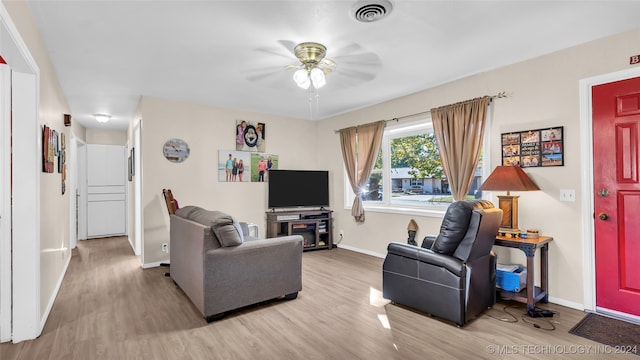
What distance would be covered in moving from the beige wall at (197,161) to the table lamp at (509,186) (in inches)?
145

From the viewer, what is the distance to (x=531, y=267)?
9.17 ft

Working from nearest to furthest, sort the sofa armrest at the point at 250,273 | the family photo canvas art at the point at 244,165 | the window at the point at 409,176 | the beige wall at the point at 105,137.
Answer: the sofa armrest at the point at 250,273 → the window at the point at 409,176 → the family photo canvas art at the point at 244,165 → the beige wall at the point at 105,137

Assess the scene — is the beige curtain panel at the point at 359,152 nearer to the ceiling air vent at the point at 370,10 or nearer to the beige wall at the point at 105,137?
the ceiling air vent at the point at 370,10

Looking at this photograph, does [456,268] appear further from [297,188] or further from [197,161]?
[197,161]

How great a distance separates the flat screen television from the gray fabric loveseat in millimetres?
2259

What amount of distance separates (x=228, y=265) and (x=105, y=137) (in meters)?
6.35

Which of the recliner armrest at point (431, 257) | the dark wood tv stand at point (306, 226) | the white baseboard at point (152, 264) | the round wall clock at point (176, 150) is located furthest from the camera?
the dark wood tv stand at point (306, 226)

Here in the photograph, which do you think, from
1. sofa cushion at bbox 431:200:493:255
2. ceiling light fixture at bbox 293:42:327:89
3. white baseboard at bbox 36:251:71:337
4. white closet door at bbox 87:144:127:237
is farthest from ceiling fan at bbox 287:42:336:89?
white closet door at bbox 87:144:127:237

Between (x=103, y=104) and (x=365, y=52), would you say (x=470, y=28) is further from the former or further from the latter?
(x=103, y=104)

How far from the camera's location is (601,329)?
2520 millimetres

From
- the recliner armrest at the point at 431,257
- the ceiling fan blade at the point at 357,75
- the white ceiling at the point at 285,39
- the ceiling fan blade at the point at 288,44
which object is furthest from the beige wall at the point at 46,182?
the recliner armrest at the point at 431,257

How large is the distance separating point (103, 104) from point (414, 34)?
15.8 ft

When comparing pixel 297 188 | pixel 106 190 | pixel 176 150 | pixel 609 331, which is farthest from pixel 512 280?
pixel 106 190

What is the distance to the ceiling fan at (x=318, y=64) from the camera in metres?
2.91
